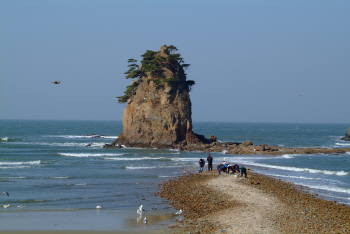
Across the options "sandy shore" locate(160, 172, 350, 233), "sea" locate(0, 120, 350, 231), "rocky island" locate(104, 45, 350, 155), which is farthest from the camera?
"rocky island" locate(104, 45, 350, 155)

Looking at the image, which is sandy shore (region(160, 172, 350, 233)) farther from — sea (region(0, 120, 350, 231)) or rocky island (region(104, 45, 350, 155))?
rocky island (region(104, 45, 350, 155))

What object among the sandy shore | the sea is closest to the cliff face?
the sea

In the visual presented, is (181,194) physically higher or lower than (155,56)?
lower

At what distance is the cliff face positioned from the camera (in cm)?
5112

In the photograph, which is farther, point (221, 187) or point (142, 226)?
point (221, 187)

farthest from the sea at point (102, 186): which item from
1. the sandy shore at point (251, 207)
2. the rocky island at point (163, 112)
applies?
→ the rocky island at point (163, 112)

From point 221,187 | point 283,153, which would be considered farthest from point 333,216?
point 283,153

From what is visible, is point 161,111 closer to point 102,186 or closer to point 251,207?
point 102,186

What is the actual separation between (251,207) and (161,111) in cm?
3546

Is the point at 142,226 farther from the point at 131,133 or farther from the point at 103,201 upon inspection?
the point at 131,133

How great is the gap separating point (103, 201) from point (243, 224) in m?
8.43

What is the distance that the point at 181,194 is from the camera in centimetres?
2064

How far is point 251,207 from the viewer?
1673 cm

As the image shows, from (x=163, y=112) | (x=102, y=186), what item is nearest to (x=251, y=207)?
(x=102, y=186)
